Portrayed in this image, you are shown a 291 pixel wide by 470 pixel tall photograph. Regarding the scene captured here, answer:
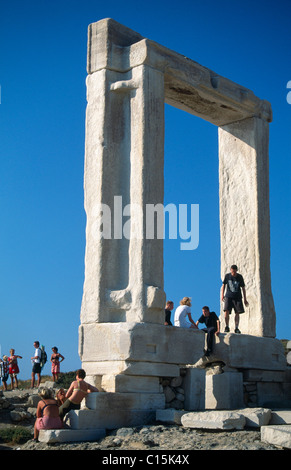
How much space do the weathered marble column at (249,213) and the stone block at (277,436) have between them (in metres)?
4.13

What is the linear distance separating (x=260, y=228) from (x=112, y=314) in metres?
3.95

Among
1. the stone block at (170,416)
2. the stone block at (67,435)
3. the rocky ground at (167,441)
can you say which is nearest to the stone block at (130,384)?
the stone block at (170,416)

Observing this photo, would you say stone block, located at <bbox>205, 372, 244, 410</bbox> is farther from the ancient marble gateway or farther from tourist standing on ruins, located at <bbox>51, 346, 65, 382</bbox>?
tourist standing on ruins, located at <bbox>51, 346, 65, 382</bbox>

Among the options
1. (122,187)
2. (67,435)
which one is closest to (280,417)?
(67,435)

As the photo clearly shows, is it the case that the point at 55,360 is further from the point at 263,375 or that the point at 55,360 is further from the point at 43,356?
the point at 263,375

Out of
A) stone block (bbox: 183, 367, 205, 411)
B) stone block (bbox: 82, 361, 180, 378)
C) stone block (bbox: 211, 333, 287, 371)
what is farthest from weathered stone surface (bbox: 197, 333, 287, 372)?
stone block (bbox: 82, 361, 180, 378)

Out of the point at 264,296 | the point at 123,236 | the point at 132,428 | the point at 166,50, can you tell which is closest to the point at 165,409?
the point at 132,428

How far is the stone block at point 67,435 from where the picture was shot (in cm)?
903

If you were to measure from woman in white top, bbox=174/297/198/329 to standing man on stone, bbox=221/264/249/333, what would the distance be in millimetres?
964

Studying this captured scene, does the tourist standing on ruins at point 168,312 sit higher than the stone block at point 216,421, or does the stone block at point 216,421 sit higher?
the tourist standing on ruins at point 168,312

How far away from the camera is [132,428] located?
955 centimetres

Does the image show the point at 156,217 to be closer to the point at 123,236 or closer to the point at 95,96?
Answer: the point at 123,236

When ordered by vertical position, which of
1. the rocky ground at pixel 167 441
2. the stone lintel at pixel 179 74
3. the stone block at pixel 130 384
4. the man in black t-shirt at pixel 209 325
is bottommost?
the rocky ground at pixel 167 441

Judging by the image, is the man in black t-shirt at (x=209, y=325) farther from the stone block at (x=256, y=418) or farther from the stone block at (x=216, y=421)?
the stone block at (x=216, y=421)
